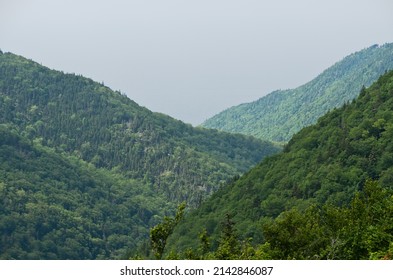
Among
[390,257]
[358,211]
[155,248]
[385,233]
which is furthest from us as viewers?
[358,211]

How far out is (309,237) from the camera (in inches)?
3103

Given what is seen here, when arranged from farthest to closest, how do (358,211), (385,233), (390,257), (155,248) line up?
(358,211), (155,248), (385,233), (390,257)
